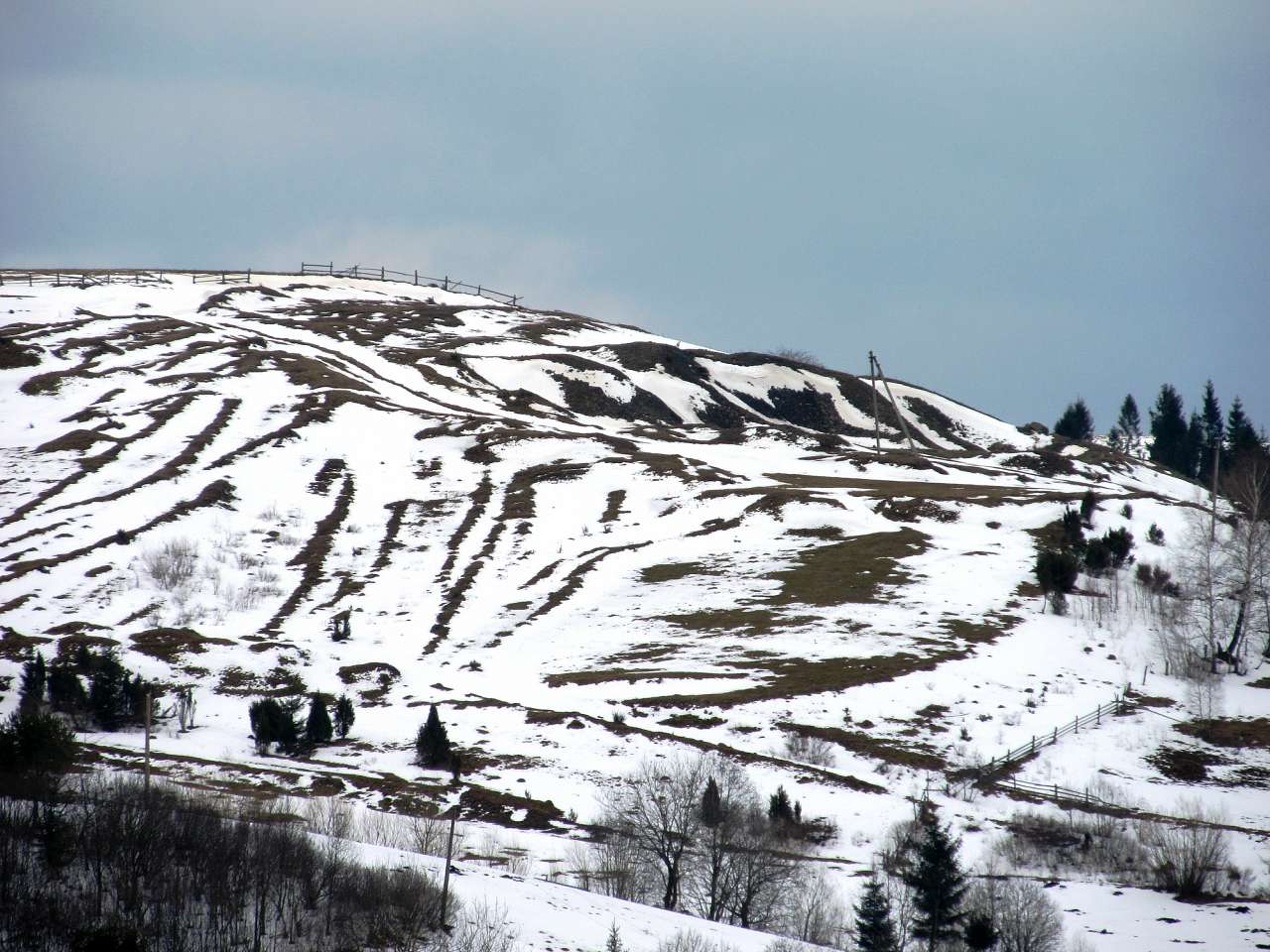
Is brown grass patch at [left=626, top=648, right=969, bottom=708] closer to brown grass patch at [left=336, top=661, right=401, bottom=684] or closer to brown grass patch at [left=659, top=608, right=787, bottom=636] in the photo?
brown grass patch at [left=659, top=608, right=787, bottom=636]

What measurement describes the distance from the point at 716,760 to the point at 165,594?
3549cm

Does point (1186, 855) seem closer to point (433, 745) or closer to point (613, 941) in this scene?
point (613, 941)

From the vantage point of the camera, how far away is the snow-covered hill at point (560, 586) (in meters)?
39.7

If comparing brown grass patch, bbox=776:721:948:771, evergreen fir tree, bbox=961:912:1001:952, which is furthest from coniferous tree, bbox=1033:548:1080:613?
evergreen fir tree, bbox=961:912:1001:952

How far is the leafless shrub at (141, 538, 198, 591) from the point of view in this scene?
6000 centimetres

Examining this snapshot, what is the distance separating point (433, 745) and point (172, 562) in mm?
29155

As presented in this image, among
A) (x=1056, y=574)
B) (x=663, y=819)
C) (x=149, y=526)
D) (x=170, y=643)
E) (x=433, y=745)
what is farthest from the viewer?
(x=149, y=526)

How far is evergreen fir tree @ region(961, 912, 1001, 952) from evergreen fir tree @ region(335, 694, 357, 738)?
27.7m

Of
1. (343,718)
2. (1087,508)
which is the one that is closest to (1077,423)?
(1087,508)

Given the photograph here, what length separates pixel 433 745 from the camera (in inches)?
1610

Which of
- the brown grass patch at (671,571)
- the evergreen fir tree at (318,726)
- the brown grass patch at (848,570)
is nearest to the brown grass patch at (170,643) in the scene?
the evergreen fir tree at (318,726)

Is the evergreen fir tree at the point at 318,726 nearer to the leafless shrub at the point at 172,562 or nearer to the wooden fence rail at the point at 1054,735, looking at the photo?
the leafless shrub at the point at 172,562

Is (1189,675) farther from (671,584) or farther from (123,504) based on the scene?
(123,504)

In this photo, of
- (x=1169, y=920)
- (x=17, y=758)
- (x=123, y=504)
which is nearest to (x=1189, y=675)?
(x=1169, y=920)
